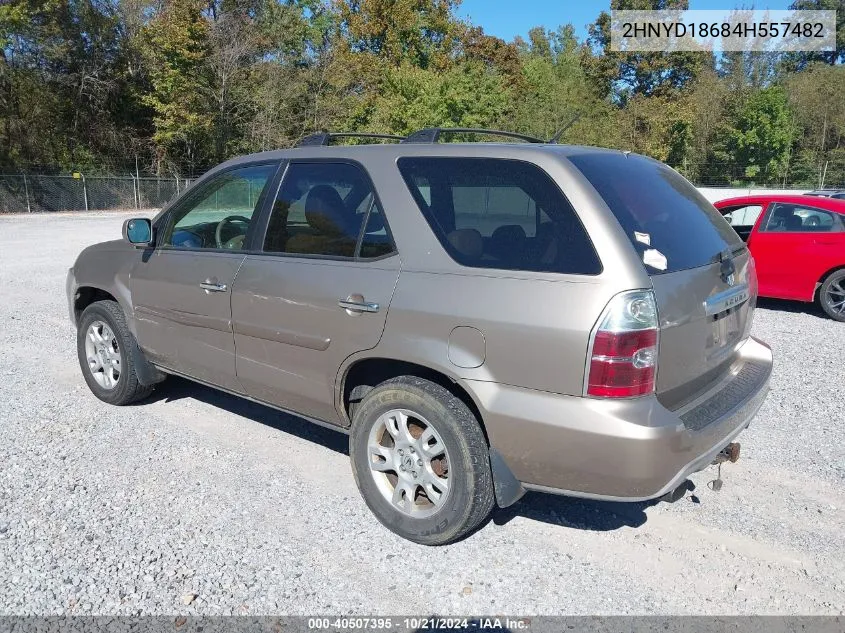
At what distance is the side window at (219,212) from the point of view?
160 inches

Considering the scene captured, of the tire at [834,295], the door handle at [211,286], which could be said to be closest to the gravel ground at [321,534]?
the door handle at [211,286]

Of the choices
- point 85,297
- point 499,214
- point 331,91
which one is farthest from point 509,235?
point 331,91

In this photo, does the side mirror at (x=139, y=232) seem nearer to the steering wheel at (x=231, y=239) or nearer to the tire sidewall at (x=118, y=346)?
the steering wheel at (x=231, y=239)

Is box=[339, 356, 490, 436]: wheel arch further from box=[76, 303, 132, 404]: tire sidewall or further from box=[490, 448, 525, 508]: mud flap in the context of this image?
box=[76, 303, 132, 404]: tire sidewall

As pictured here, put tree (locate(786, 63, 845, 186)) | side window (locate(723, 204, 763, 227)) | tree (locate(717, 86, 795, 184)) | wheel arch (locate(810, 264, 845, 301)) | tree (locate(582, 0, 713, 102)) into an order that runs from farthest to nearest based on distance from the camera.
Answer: tree (locate(582, 0, 713, 102)) → tree (locate(786, 63, 845, 186)) → tree (locate(717, 86, 795, 184)) → side window (locate(723, 204, 763, 227)) → wheel arch (locate(810, 264, 845, 301))

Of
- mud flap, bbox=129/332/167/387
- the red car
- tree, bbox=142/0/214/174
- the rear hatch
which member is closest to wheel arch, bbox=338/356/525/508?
the rear hatch

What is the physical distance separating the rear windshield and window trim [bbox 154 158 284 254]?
5.95ft

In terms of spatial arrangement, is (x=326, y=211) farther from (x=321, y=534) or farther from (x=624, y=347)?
(x=624, y=347)

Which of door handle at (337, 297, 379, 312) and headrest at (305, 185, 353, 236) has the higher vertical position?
headrest at (305, 185, 353, 236)

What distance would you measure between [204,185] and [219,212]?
20cm

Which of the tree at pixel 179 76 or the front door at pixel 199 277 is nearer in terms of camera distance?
the front door at pixel 199 277

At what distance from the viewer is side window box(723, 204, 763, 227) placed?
9.06 m

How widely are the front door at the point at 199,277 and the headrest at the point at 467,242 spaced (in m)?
1.33

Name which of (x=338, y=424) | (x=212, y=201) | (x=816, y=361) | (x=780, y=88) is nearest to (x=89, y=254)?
(x=212, y=201)
